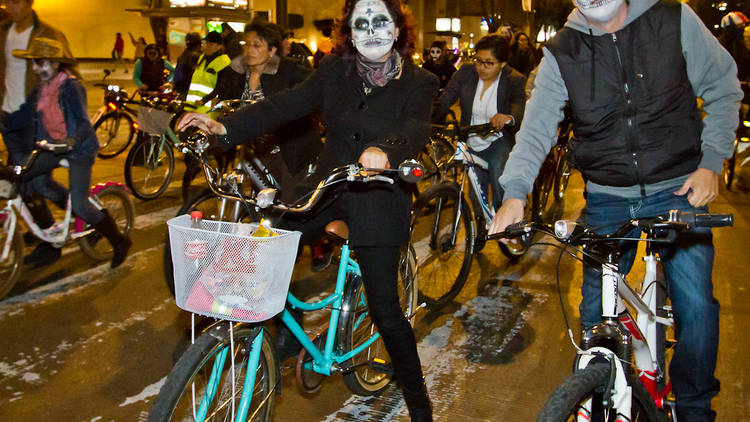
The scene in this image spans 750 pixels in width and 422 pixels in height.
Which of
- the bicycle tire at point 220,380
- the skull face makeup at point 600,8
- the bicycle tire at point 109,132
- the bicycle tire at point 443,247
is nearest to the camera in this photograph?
the bicycle tire at point 220,380

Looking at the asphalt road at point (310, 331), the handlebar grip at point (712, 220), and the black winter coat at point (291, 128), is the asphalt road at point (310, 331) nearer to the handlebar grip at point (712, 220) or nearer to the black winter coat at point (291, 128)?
the black winter coat at point (291, 128)

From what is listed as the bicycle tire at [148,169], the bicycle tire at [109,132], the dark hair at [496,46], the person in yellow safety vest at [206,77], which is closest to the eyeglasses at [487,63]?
the dark hair at [496,46]

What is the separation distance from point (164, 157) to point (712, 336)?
796cm

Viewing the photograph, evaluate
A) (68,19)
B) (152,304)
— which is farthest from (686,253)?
(68,19)

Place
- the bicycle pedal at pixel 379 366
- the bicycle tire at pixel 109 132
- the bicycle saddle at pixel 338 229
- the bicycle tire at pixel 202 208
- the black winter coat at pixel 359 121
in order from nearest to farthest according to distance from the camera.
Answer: the black winter coat at pixel 359 121 → the bicycle saddle at pixel 338 229 → the bicycle pedal at pixel 379 366 → the bicycle tire at pixel 202 208 → the bicycle tire at pixel 109 132

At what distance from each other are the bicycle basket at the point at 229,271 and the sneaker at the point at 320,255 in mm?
2381

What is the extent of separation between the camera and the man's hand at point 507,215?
8.59 ft

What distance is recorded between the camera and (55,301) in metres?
5.55

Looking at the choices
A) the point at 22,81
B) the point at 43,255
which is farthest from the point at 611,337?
the point at 22,81

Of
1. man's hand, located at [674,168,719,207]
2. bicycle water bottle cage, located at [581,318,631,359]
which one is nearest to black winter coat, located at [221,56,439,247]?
bicycle water bottle cage, located at [581,318,631,359]

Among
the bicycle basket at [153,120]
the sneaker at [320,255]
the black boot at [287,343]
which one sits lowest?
the black boot at [287,343]

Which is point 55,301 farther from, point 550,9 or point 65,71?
point 550,9

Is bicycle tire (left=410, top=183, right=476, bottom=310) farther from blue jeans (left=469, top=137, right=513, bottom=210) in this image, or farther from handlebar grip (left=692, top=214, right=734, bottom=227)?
handlebar grip (left=692, top=214, right=734, bottom=227)

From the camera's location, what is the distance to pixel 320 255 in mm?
5199
